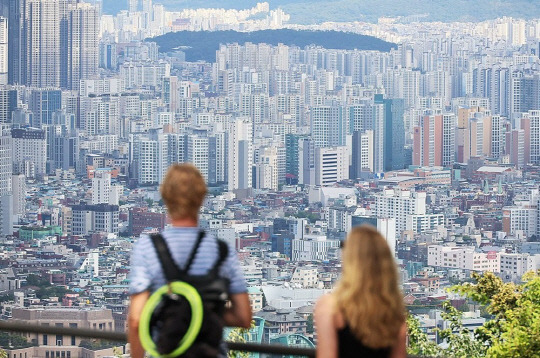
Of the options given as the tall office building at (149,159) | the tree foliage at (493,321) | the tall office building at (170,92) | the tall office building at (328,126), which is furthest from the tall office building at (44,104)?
the tree foliage at (493,321)

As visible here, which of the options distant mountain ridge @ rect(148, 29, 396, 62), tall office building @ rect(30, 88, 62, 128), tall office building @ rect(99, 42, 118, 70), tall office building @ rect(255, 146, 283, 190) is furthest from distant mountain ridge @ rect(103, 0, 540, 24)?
tall office building @ rect(255, 146, 283, 190)

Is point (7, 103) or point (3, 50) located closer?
point (7, 103)

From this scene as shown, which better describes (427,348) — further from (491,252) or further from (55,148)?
(55,148)

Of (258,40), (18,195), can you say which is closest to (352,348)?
(18,195)

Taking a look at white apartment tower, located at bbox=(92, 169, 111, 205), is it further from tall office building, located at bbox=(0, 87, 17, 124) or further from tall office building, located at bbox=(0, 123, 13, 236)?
tall office building, located at bbox=(0, 87, 17, 124)

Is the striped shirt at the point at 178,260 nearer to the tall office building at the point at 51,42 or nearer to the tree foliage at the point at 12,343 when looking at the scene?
the tree foliage at the point at 12,343

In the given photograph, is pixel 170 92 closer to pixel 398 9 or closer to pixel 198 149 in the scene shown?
pixel 198 149
